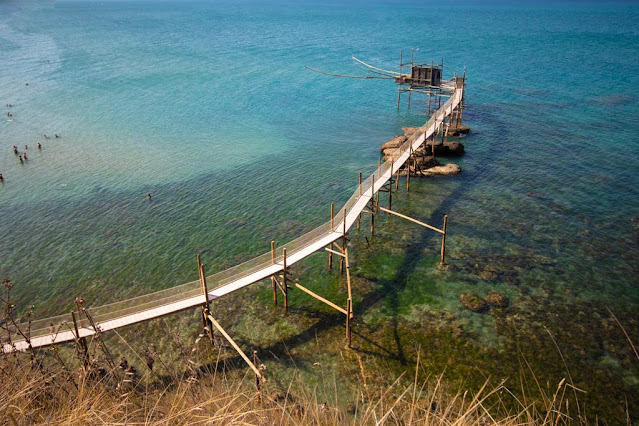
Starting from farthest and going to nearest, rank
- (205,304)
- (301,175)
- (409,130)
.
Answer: (409,130)
(301,175)
(205,304)

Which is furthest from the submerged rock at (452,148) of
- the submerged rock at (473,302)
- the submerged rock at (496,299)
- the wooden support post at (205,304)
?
the wooden support post at (205,304)

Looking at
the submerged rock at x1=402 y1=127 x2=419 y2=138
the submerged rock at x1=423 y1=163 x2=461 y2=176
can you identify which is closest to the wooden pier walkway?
the submerged rock at x1=423 y1=163 x2=461 y2=176

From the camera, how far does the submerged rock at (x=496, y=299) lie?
2348 centimetres

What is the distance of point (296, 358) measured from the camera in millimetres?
20734

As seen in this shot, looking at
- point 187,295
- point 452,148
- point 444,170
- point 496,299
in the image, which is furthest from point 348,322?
point 452,148

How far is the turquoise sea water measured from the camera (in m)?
26.0

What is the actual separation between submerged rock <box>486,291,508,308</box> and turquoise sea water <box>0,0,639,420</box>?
65 cm

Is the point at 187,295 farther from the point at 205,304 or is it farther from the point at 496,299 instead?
the point at 496,299

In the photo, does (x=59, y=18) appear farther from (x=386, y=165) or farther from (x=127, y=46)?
(x=386, y=165)

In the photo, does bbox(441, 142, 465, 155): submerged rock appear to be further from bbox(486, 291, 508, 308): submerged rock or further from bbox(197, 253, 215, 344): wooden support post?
bbox(197, 253, 215, 344): wooden support post

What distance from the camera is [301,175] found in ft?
130

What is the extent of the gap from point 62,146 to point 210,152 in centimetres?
1486

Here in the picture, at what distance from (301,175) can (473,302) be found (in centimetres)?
1991

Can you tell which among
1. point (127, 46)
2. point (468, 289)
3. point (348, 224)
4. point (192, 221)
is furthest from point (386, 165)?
point (127, 46)
